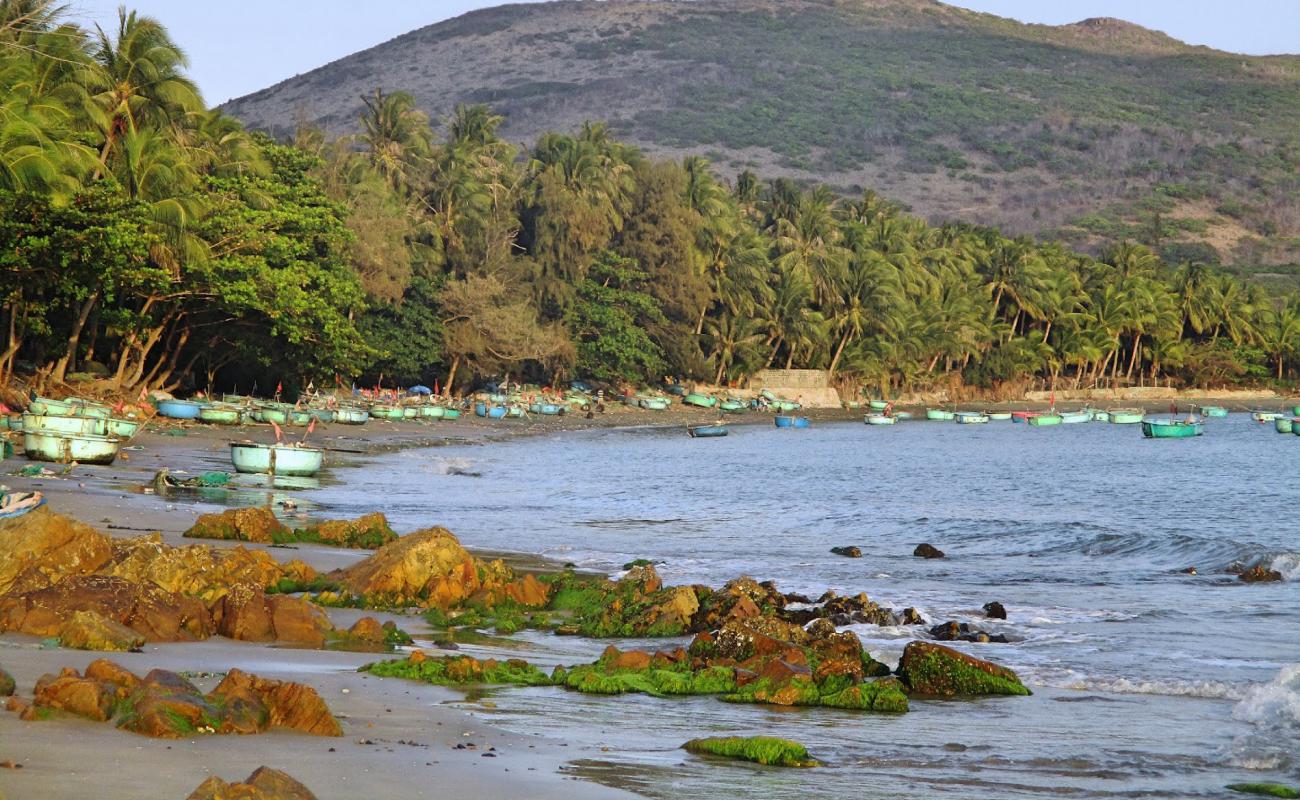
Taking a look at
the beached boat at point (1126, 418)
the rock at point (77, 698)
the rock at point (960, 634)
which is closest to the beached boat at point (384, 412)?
the rock at point (960, 634)

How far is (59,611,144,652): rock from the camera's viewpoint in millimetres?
11648

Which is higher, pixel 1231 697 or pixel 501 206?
pixel 501 206

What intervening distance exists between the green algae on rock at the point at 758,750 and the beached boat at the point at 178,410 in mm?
42055

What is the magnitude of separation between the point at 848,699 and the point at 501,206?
84.0 metres

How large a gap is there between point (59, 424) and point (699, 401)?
75.1 m

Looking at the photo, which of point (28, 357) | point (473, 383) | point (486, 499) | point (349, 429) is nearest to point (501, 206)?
point (473, 383)

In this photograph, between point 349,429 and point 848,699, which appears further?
point 349,429

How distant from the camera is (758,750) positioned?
392 inches

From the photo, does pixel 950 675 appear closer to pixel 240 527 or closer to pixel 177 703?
pixel 177 703

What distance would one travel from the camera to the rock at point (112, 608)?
481 inches

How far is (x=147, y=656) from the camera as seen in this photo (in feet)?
38.2

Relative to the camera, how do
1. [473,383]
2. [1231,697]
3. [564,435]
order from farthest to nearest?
1. [473,383]
2. [564,435]
3. [1231,697]

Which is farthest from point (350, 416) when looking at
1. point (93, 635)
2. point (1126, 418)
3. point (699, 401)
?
point (1126, 418)

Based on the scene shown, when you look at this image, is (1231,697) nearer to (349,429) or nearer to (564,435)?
(349,429)
